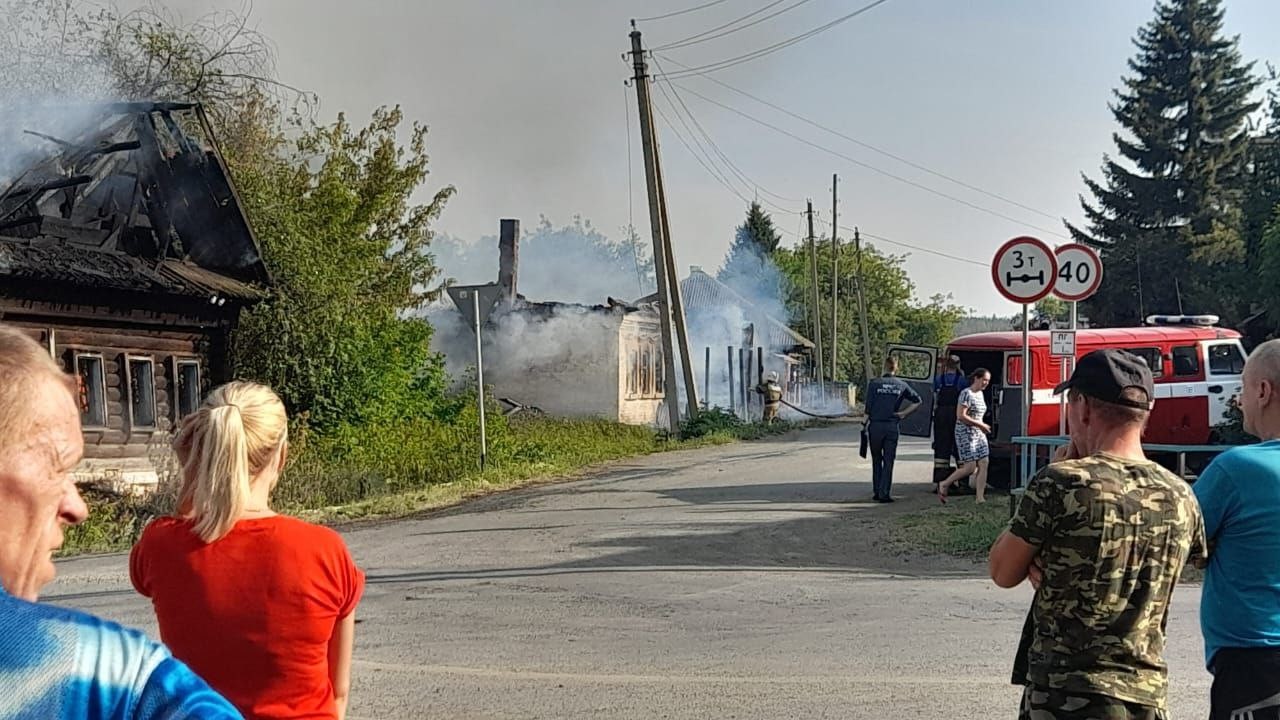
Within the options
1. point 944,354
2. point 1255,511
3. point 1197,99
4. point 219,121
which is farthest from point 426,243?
point 1197,99

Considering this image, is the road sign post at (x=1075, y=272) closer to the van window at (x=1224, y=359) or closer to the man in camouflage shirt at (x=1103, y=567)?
the van window at (x=1224, y=359)

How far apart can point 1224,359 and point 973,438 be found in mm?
5416

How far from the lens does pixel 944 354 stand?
16766 mm

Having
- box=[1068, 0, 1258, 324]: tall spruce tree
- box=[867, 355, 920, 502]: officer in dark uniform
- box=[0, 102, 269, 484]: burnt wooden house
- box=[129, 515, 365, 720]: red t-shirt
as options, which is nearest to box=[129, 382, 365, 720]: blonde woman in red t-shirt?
box=[129, 515, 365, 720]: red t-shirt

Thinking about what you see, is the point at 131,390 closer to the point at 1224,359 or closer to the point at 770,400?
the point at 1224,359

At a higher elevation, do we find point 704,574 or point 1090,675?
point 1090,675

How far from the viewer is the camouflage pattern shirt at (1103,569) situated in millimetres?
3215

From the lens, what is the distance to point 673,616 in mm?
8609

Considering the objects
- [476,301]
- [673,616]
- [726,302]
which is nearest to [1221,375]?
[476,301]

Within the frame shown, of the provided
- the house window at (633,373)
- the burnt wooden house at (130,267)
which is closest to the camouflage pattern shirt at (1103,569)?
the burnt wooden house at (130,267)

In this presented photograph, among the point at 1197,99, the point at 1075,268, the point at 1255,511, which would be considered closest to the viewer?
the point at 1255,511

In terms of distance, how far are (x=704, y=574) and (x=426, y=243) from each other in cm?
2143

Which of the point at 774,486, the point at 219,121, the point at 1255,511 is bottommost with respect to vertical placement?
the point at 774,486

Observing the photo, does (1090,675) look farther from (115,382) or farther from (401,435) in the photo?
(401,435)
